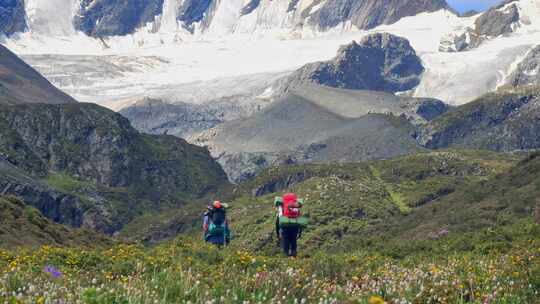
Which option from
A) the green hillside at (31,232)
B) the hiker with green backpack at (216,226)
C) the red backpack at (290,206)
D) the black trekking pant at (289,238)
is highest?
the red backpack at (290,206)

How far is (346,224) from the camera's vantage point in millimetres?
168875

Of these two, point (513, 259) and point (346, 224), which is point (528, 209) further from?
point (346, 224)

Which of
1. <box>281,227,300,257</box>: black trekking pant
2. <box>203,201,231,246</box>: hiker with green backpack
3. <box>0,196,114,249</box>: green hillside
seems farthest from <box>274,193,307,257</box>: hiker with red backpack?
<box>0,196,114,249</box>: green hillside

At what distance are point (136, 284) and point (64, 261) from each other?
9.51 m

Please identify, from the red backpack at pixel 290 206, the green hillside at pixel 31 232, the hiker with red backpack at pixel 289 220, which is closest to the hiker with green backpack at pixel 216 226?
the hiker with red backpack at pixel 289 220

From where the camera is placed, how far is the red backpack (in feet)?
109

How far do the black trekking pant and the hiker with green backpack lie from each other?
4.36 meters

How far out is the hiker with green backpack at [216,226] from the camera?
124 ft

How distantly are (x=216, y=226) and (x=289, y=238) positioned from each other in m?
4.81

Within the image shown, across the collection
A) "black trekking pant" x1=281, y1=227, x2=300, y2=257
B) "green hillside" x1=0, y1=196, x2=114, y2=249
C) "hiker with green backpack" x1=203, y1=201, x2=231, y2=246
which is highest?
"black trekking pant" x1=281, y1=227, x2=300, y2=257

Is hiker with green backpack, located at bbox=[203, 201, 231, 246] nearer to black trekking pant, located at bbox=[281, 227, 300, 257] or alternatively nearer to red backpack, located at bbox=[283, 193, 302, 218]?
black trekking pant, located at bbox=[281, 227, 300, 257]

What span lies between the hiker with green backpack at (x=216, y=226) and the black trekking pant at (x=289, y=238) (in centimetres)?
436

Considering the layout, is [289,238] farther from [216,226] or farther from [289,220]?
[216,226]

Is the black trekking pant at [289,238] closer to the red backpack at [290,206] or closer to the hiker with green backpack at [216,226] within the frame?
the red backpack at [290,206]
